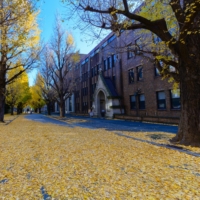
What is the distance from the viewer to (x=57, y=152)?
20.1ft

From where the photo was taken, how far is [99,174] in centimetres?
406

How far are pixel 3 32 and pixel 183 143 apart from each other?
13.5 m

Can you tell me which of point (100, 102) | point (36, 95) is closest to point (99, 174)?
point (100, 102)

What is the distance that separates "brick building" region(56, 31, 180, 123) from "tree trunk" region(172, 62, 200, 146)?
4.70 metres

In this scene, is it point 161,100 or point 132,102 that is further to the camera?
point 132,102

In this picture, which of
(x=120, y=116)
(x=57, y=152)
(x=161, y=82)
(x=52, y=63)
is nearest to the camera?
(x=57, y=152)

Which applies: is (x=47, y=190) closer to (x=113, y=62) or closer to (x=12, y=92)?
(x=113, y=62)

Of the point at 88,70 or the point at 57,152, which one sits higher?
the point at 88,70

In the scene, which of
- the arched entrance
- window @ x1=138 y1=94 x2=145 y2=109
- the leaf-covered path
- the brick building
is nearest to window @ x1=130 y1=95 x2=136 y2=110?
the brick building

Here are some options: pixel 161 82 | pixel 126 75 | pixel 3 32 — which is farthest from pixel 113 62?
pixel 3 32

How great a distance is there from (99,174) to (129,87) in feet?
64.6

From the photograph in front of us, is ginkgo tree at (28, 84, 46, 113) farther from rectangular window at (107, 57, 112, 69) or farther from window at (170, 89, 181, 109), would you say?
window at (170, 89, 181, 109)

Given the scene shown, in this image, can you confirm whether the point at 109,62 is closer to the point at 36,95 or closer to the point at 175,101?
the point at 175,101

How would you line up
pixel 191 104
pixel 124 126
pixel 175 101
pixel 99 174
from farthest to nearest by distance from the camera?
pixel 175 101 < pixel 124 126 < pixel 191 104 < pixel 99 174
